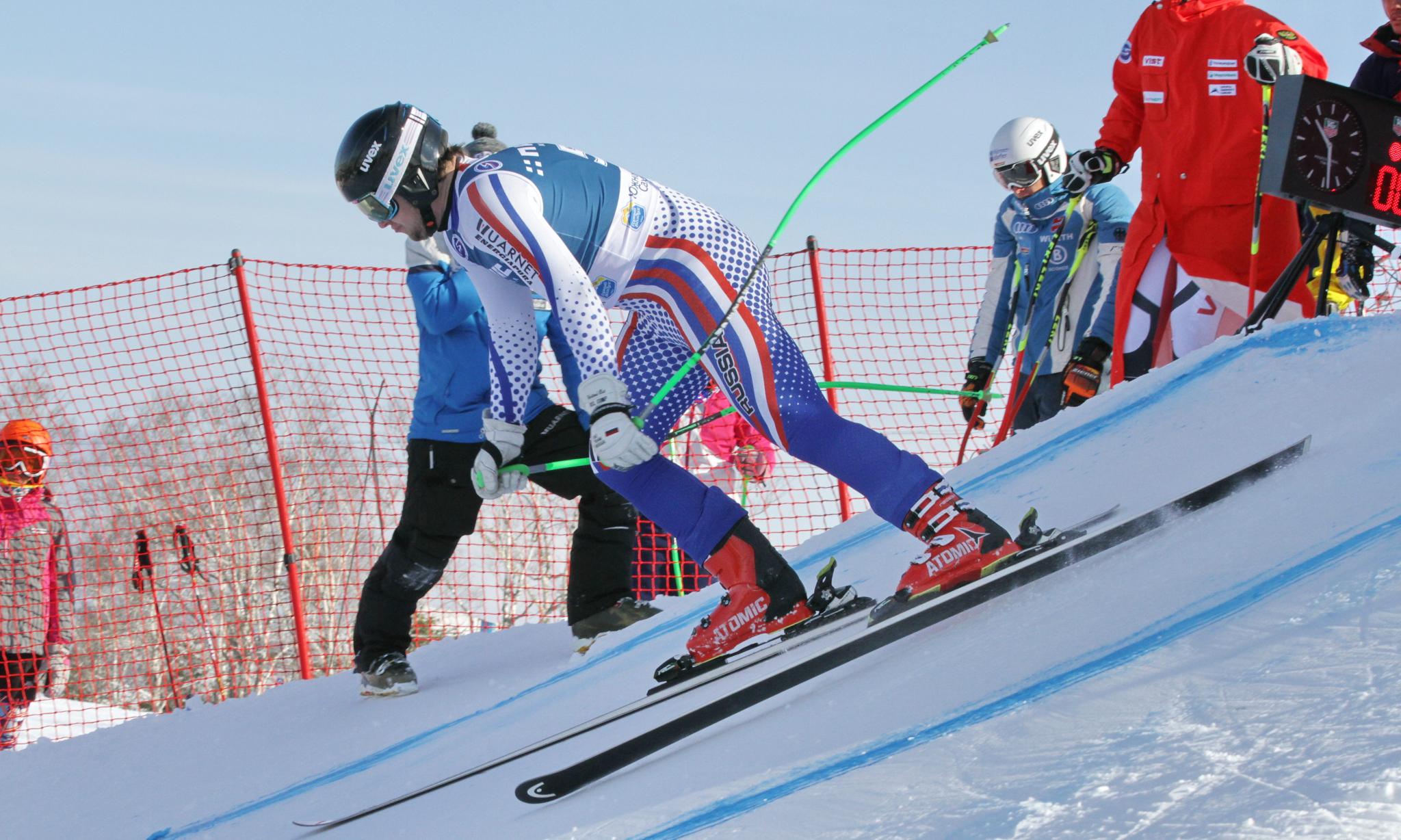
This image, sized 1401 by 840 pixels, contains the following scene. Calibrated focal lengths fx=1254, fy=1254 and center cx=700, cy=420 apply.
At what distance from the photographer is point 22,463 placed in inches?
216

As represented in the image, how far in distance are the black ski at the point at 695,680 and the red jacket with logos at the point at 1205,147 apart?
1909 millimetres

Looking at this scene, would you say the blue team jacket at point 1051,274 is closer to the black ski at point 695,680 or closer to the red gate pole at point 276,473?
the black ski at point 695,680

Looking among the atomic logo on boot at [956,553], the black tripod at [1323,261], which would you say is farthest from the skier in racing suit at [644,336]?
the black tripod at [1323,261]

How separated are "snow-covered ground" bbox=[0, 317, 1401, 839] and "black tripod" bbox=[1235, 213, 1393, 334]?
86mm

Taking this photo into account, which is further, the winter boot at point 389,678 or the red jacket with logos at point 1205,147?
the winter boot at point 389,678

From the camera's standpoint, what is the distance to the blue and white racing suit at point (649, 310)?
121 inches

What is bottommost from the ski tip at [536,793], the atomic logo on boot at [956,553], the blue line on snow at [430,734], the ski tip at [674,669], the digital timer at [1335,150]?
the blue line on snow at [430,734]

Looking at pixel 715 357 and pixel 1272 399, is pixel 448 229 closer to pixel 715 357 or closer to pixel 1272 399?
pixel 715 357

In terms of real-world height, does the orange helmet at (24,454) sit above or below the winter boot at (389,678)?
above

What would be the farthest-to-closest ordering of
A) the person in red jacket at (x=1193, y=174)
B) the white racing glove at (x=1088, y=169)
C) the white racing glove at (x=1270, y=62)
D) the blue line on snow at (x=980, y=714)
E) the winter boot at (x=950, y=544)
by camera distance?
the white racing glove at (x=1088, y=169), the person in red jacket at (x=1193, y=174), the white racing glove at (x=1270, y=62), the winter boot at (x=950, y=544), the blue line on snow at (x=980, y=714)

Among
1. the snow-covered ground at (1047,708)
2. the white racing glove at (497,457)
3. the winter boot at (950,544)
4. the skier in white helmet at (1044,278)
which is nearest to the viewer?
the snow-covered ground at (1047,708)

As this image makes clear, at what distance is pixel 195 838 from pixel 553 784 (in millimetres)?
1364

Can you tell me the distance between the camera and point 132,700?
5.77m

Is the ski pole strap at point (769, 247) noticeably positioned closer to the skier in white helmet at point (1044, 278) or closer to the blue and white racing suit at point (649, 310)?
the blue and white racing suit at point (649, 310)
